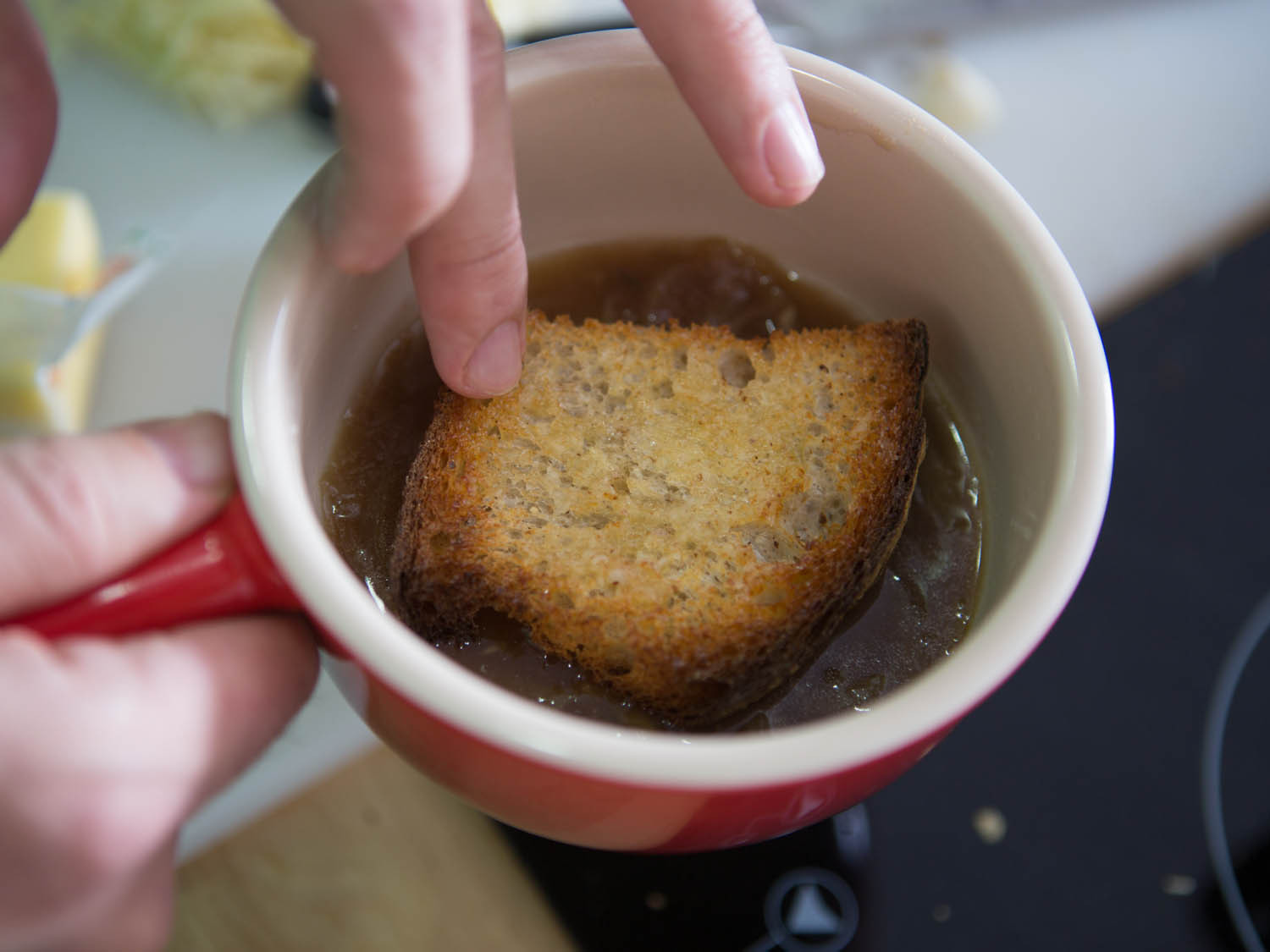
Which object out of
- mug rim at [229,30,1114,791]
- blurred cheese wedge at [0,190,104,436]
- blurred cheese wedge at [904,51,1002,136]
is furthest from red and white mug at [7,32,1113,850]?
blurred cheese wedge at [904,51,1002,136]

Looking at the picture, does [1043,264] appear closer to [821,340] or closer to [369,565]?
[821,340]

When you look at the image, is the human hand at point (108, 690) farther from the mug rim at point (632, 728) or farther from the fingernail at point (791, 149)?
the fingernail at point (791, 149)

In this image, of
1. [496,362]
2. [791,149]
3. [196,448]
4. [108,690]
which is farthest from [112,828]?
[791,149]

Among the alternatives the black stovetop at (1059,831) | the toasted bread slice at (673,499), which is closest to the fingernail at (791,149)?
the toasted bread slice at (673,499)

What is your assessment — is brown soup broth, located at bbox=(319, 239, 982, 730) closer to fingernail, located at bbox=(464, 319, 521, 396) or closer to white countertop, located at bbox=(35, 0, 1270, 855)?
fingernail, located at bbox=(464, 319, 521, 396)

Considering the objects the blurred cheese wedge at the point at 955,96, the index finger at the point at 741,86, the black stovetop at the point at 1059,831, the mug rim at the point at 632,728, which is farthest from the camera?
the blurred cheese wedge at the point at 955,96

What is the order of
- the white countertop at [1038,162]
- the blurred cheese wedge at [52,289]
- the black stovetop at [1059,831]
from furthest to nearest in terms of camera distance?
1. the white countertop at [1038,162]
2. the blurred cheese wedge at [52,289]
3. the black stovetop at [1059,831]

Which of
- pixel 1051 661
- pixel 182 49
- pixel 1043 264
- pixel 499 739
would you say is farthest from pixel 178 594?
pixel 182 49
